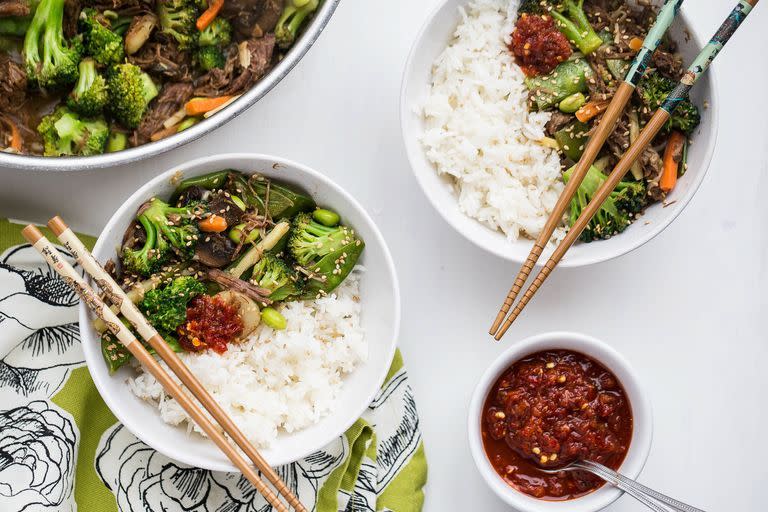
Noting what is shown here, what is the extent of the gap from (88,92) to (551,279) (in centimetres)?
183

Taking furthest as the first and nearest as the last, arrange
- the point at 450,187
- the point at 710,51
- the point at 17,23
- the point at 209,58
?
the point at 450,187 → the point at 209,58 → the point at 17,23 → the point at 710,51

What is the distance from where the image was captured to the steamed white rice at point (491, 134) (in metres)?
2.60

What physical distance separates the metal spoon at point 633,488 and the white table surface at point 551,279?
44 centimetres

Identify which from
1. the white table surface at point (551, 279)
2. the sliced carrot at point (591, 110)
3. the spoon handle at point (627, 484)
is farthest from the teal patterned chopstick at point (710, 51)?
the spoon handle at point (627, 484)

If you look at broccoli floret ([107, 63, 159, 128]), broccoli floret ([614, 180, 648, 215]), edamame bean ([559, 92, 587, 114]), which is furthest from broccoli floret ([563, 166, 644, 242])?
broccoli floret ([107, 63, 159, 128])

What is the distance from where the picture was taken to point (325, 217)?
2.59m

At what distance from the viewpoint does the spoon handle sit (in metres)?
2.40

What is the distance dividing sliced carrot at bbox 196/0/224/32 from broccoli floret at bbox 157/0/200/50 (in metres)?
0.02

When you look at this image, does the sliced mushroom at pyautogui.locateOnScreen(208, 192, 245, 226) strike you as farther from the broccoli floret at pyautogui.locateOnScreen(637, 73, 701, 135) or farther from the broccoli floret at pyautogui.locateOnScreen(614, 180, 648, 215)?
the broccoli floret at pyautogui.locateOnScreen(637, 73, 701, 135)

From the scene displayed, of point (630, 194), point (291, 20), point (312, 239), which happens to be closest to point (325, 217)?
point (312, 239)

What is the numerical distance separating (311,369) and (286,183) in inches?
26.4

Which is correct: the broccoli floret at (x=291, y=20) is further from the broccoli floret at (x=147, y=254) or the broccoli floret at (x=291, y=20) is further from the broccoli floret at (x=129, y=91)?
the broccoli floret at (x=147, y=254)

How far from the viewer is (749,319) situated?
2943 millimetres

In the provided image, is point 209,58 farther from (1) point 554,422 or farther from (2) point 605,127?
(1) point 554,422
